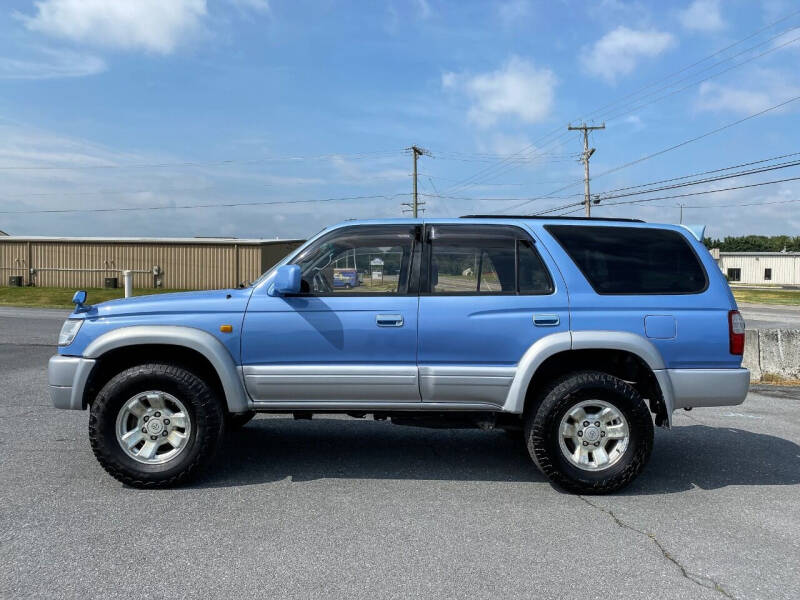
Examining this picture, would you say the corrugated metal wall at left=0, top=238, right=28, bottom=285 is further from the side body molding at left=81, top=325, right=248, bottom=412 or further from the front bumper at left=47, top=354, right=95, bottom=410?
the side body molding at left=81, top=325, right=248, bottom=412

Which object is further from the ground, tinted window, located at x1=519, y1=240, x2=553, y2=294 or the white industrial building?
the white industrial building

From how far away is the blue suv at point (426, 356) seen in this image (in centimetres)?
474

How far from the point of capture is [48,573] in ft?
11.0

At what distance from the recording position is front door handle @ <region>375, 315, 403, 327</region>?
477 cm

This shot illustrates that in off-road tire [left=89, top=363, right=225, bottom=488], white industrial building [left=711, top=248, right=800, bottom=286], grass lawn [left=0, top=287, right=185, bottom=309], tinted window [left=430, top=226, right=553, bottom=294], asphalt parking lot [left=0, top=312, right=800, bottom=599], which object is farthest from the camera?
white industrial building [left=711, top=248, right=800, bottom=286]

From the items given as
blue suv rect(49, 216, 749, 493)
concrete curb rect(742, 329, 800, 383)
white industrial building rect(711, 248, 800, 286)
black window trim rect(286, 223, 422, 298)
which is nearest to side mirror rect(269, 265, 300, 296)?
blue suv rect(49, 216, 749, 493)

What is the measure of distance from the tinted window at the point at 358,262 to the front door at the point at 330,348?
9 cm

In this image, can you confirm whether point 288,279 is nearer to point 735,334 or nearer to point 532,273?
point 532,273

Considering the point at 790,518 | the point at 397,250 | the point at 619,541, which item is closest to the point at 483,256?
→ the point at 397,250

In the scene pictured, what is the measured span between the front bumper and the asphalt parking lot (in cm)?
59

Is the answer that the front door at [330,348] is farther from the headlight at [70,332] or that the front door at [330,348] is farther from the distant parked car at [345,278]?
the headlight at [70,332]

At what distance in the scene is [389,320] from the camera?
15.7ft

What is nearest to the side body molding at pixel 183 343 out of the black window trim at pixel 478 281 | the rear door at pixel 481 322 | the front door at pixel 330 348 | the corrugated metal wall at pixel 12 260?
the front door at pixel 330 348

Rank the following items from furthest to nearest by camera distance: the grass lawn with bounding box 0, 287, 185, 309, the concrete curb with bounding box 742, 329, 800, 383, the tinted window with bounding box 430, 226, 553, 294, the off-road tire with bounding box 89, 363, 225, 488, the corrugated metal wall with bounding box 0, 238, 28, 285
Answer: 1. the corrugated metal wall with bounding box 0, 238, 28, 285
2. the grass lawn with bounding box 0, 287, 185, 309
3. the concrete curb with bounding box 742, 329, 800, 383
4. the tinted window with bounding box 430, 226, 553, 294
5. the off-road tire with bounding box 89, 363, 225, 488
